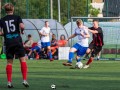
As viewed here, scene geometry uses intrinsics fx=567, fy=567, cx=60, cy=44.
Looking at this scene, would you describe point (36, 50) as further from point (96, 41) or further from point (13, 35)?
point (13, 35)

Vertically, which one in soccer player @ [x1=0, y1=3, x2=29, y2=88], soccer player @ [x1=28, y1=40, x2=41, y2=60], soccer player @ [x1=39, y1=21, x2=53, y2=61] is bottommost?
soccer player @ [x1=28, y1=40, x2=41, y2=60]

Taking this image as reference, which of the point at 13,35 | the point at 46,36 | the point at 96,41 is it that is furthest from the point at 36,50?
the point at 13,35

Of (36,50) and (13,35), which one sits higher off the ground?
(13,35)

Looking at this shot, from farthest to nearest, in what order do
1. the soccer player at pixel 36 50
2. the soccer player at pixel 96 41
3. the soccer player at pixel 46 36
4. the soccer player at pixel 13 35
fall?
the soccer player at pixel 36 50 → the soccer player at pixel 46 36 → the soccer player at pixel 96 41 → the soccer player at pixel 13 35

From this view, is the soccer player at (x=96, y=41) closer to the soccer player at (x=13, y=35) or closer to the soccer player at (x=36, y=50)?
the soccer player at (x=36, y=50)

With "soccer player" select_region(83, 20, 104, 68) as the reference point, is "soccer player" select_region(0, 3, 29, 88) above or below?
above

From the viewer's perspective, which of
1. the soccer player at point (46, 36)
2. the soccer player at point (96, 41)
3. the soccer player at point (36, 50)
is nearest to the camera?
the soccer player at point (96, 41)

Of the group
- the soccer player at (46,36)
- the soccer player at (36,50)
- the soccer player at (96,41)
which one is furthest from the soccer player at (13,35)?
the soccer player at (36,50)

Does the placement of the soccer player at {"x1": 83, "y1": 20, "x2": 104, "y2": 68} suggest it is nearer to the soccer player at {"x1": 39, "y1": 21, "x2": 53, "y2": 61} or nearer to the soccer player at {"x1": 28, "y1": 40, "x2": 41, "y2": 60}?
the soccer player at {"x1": 39, "y1": 21, "x2": 53, "y2": 61}

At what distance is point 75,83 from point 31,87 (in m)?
1.53

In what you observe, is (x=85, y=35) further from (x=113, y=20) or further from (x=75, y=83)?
(x=113, y=20)

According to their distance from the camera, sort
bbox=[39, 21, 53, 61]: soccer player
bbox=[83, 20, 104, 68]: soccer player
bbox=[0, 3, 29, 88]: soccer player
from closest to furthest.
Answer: bbox=[0, 3, 29, 88]: soccer player, bbox=[83, 20, 104, 68]: soccer player, bbox=[39, 21, 53, 61]: soccer player

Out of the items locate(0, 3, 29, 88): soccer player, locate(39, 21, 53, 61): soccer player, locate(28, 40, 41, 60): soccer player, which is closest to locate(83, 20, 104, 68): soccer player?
locate(39, 21, 53, 61): soccer player

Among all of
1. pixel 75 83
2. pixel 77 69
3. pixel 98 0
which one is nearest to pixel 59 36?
pixel 77 69
